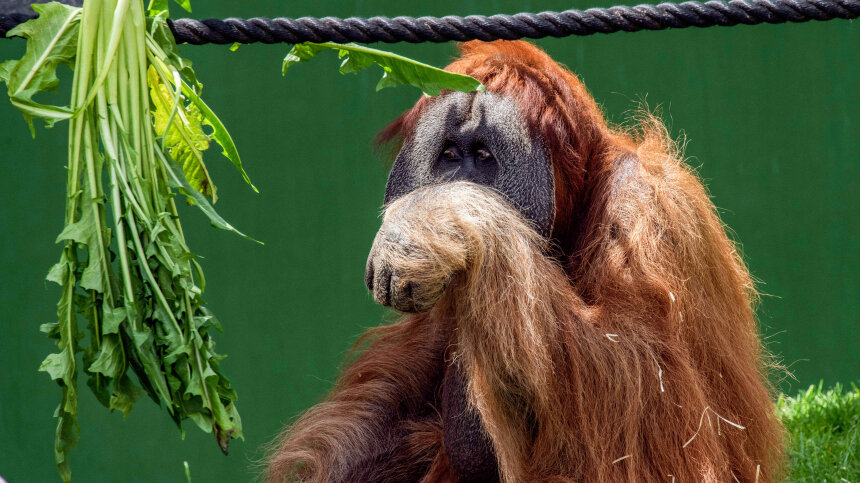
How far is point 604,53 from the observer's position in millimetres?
4184

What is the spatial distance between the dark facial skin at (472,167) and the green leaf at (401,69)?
0.58 feet

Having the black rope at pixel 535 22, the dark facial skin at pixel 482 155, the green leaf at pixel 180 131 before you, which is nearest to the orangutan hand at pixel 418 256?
the dark facial skin at pixel 482 155

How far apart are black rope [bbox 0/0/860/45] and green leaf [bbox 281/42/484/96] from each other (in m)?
0.13

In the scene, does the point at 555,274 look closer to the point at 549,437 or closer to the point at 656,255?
the point at 656,255

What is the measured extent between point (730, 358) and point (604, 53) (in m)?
2.03

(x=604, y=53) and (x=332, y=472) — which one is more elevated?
(x=604, y=53)

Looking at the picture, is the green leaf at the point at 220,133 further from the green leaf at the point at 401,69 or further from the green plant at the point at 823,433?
the green plant at the point at 823,433

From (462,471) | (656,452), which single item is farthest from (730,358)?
(462,471)

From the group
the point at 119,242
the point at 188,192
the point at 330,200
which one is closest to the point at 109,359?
the point at 119,242

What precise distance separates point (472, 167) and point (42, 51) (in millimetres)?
1050

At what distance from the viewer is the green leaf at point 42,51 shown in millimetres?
2024

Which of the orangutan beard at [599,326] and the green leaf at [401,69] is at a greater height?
the green leaf at [401,69]

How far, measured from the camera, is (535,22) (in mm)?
2070

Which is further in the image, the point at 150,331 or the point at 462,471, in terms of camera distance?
the point at 462,471
